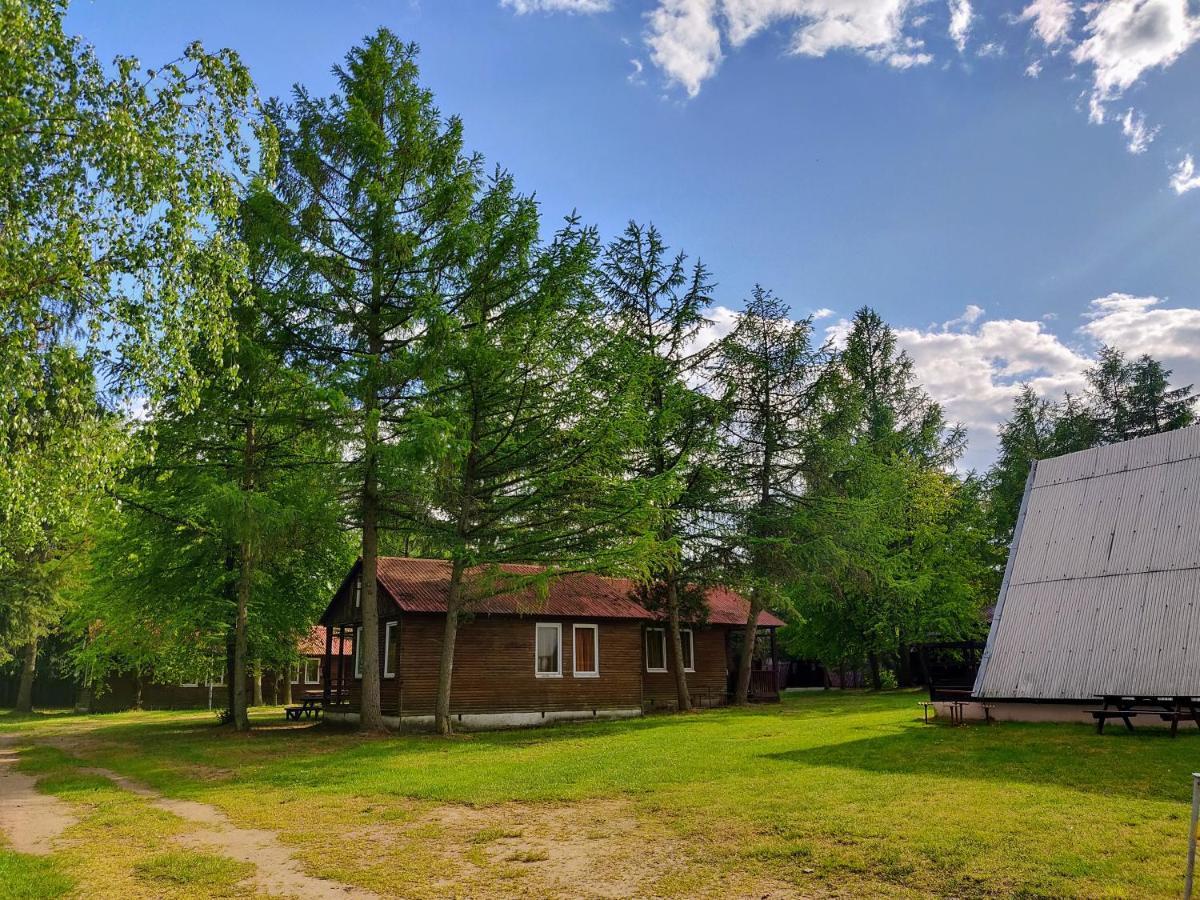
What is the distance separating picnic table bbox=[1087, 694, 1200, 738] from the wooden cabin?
12862mm

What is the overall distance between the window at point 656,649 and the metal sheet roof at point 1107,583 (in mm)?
12021

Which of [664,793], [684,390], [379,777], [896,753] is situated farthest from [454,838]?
[684,390]

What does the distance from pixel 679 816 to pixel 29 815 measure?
8395 mm

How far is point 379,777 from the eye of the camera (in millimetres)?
12992

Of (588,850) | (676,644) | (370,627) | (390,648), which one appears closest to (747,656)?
(676,644)

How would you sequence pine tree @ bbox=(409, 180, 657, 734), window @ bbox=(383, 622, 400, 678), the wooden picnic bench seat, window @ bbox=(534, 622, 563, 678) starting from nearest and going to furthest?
pine tree @ bbox=(409, 180, 657, 734)
window @ bbox=(383, 622, 400, 678)
window @ bbox=(534, 622, 563, 678)
the wooden picnic bench seat

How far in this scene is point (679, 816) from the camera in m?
9.06

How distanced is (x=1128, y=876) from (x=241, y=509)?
14.8 meters

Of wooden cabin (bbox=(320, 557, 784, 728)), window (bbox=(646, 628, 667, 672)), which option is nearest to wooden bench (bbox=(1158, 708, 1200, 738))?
wooden cabin (bbox=(320, 557, 784, 728))

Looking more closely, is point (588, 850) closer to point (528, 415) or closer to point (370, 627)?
point (528, 415)

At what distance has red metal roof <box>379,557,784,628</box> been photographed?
22422 mm

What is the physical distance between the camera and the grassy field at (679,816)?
22.0ft

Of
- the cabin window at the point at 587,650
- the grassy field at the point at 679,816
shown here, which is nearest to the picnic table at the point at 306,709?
the cabin window at the point at 587,650

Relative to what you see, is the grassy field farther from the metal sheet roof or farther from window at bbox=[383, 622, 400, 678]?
window at bbox=[383, 622, 400, 678]
